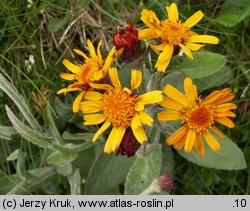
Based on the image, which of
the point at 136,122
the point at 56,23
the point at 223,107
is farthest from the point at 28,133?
the point at 56,23

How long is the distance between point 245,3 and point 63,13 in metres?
1.05

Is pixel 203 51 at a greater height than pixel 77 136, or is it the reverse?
pixel 203 51

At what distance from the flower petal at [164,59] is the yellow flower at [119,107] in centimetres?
8

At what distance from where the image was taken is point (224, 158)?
8.54 feet

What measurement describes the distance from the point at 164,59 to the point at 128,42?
0.52ft

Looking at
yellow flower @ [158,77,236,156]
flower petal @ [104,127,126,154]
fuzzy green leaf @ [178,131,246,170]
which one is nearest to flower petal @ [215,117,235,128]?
yellow flower @ [158,77,236,156]

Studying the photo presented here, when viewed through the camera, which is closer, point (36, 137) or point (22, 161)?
point (36, 137)

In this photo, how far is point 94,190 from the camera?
2.56 meters

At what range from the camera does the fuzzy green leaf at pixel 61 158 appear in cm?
234

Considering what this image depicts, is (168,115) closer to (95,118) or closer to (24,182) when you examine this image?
(95,118)

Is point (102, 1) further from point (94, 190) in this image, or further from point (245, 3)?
point (94, 190)

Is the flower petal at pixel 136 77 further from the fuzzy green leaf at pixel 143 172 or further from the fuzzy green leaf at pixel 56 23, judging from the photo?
the fuzzy green leaf at pixel 56 23

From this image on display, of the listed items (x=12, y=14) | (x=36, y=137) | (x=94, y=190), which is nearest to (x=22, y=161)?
(x=36, y=137)

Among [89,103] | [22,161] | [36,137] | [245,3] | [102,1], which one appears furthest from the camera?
[102,1]
